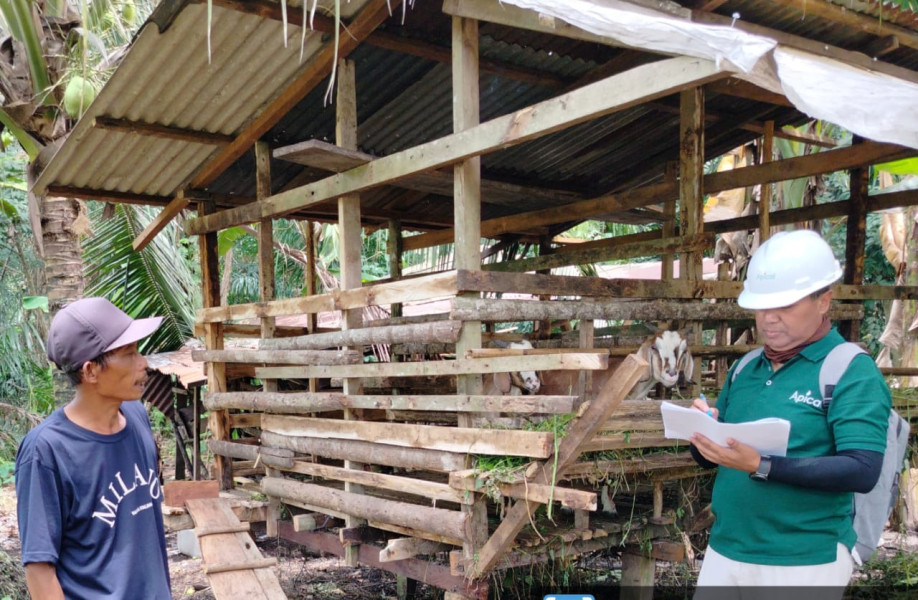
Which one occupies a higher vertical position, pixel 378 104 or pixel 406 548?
pixel 378 104

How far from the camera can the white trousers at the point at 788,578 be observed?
2.74 metres

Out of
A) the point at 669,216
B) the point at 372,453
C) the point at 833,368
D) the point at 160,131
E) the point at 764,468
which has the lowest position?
the point at 372,453

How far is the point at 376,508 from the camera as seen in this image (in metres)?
5.15

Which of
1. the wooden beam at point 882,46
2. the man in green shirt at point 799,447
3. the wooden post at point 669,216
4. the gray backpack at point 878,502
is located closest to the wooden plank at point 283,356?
the man in green shirt at point 799,447

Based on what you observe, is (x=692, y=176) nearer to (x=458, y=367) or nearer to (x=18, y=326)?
(x=458, y=367)

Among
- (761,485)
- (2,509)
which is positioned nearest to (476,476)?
(761,485)

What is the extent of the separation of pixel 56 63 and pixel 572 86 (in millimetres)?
4317

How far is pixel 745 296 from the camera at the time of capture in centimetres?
291

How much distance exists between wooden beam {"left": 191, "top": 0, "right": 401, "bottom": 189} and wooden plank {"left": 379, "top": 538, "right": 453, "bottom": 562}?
2880 mm

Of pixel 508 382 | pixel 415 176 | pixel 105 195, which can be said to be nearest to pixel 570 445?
pixel 508 382

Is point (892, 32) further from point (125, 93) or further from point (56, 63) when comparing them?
point (56, 63)

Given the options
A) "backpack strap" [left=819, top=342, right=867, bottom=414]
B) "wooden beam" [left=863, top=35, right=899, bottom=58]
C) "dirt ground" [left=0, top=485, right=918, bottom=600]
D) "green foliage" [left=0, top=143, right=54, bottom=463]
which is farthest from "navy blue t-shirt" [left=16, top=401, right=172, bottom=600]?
"green foliage" [left=0, top=143, right=54, bottom=463]

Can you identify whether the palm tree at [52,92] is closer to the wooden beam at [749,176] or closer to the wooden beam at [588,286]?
the wooden beam at [588,286]

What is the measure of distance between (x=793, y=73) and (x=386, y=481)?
336 centimetres
